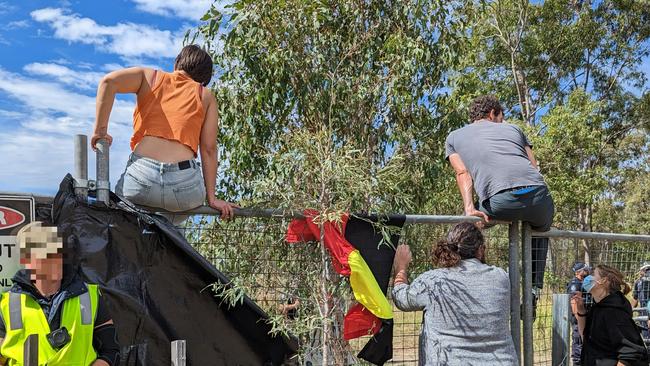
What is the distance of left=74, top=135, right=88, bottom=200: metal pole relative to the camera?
3111 mm

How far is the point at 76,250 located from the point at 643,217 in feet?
104

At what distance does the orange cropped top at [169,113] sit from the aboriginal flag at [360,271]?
0.78 metres

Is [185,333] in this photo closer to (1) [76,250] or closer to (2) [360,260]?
(1) [76,250]

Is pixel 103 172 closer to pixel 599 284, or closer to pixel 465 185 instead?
pixel 465 185

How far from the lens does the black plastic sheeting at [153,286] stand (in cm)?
310

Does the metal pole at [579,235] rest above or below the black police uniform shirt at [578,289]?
above

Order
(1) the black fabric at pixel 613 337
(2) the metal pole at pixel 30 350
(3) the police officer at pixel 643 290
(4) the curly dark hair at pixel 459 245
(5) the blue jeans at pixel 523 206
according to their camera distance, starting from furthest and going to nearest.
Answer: (3) the police officer at pixel 643 290 → (1) the black fabric at pixel 613 337 → (5) the blue jeans at pixel 523 206 → (4) the curly dark hair at pixel 459 245 → (2) the metal pole at pixel 30 350

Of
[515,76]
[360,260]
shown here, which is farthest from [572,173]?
[360,260]

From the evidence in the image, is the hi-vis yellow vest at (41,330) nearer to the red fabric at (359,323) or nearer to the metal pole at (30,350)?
the metal pole at (30,350)

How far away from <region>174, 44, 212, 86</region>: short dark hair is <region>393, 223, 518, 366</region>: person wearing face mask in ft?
5.48

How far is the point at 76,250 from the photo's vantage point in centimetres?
307

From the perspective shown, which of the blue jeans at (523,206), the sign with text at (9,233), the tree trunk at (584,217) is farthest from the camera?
the tree trunk at (584,217)

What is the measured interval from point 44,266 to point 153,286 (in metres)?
0.71

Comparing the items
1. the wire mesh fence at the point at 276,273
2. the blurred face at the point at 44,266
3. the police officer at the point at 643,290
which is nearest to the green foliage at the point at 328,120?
the wire mesh fence at the point at 276,273
